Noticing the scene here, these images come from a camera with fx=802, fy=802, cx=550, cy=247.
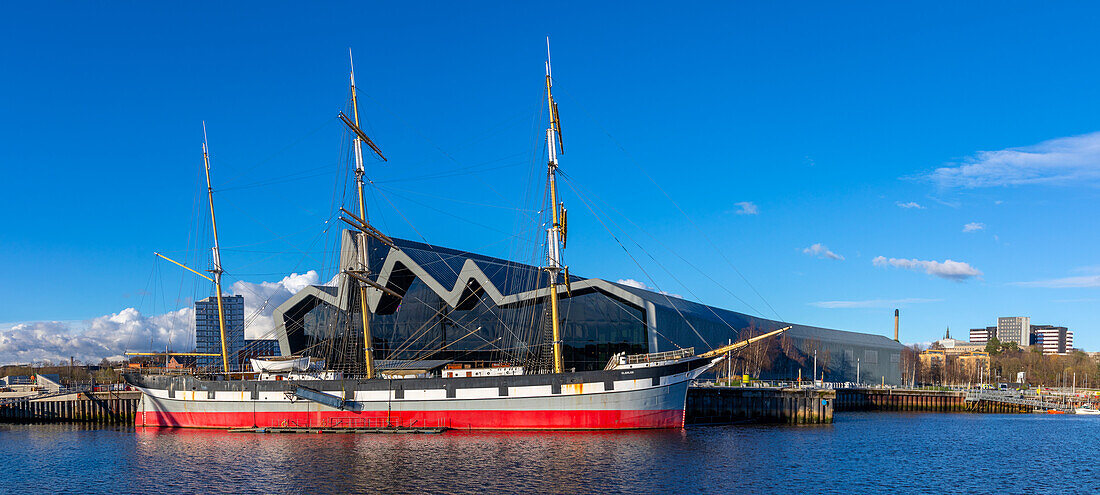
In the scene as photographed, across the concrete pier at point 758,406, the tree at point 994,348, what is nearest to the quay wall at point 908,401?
the concrete pier at point 758,406

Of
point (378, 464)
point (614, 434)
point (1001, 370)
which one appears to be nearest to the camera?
point (378, 464)

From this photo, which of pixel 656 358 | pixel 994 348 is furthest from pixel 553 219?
pixel 994 348

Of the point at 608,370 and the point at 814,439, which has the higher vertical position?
the point at 608,370

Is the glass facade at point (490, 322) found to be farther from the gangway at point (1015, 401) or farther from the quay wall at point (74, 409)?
the gangway at point (1015, 401)

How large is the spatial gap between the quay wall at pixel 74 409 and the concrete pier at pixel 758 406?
44486mm

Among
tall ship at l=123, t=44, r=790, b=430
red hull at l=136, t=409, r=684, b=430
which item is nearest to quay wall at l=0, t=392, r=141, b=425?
tall ship at l=123, t=44, r=790, b=430

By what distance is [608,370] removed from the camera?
45000mm

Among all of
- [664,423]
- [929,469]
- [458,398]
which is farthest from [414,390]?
[929,469]

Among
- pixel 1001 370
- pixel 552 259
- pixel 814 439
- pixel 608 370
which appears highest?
pixel 552 259

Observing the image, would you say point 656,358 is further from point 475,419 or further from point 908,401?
point 908,401

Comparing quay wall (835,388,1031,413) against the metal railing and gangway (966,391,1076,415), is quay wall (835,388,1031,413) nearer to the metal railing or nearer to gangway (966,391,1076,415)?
gangway (966,391,1076,415)

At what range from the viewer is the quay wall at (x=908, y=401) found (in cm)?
7769

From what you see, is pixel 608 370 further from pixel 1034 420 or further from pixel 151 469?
pixel 1034 420

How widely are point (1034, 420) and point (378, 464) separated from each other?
58.9 m
